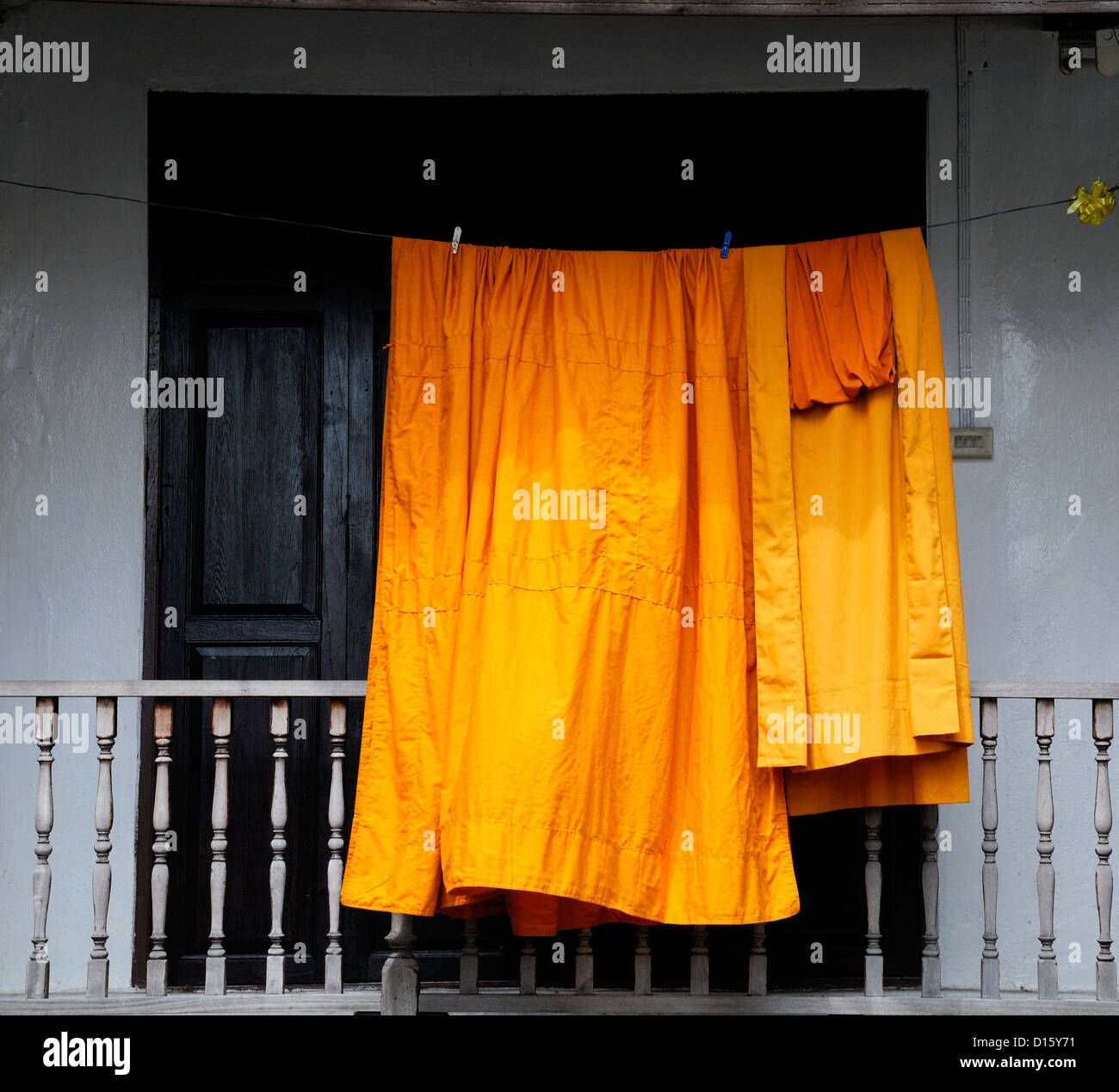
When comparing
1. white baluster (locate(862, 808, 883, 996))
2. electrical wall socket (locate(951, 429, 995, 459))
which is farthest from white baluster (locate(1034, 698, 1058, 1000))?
electrical wall socket (locate(951, 429, 995, 459))

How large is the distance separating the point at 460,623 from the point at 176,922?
1.69m

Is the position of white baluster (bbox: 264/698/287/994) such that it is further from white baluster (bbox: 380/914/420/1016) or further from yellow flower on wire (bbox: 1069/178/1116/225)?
yellow flower on wire (bbox: 1069/178/1116/225)

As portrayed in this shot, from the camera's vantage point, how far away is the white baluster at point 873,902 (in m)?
4.05

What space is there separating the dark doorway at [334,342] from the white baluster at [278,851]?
550 millimetres

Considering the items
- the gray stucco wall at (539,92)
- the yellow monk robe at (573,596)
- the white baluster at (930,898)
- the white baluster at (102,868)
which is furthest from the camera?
the gray stucco wall at (539,92)

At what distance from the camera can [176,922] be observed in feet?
15.0

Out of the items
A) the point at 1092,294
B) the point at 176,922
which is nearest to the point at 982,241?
the point at 1092,294

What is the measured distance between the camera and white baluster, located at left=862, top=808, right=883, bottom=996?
13.3 ft

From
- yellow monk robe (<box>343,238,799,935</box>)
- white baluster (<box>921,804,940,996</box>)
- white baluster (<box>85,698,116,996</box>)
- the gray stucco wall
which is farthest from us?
the gray stucco wall

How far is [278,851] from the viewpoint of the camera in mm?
3975

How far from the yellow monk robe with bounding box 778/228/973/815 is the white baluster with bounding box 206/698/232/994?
1.69 metres

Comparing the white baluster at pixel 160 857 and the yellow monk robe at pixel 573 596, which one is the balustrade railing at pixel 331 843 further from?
the yellow monk robe at pixel 573 596

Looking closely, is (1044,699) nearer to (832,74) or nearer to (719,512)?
(719,512)

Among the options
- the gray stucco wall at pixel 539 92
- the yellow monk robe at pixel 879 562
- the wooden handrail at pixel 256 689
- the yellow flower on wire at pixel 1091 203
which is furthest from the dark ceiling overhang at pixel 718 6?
the wooden handrail at pixel 256 689
